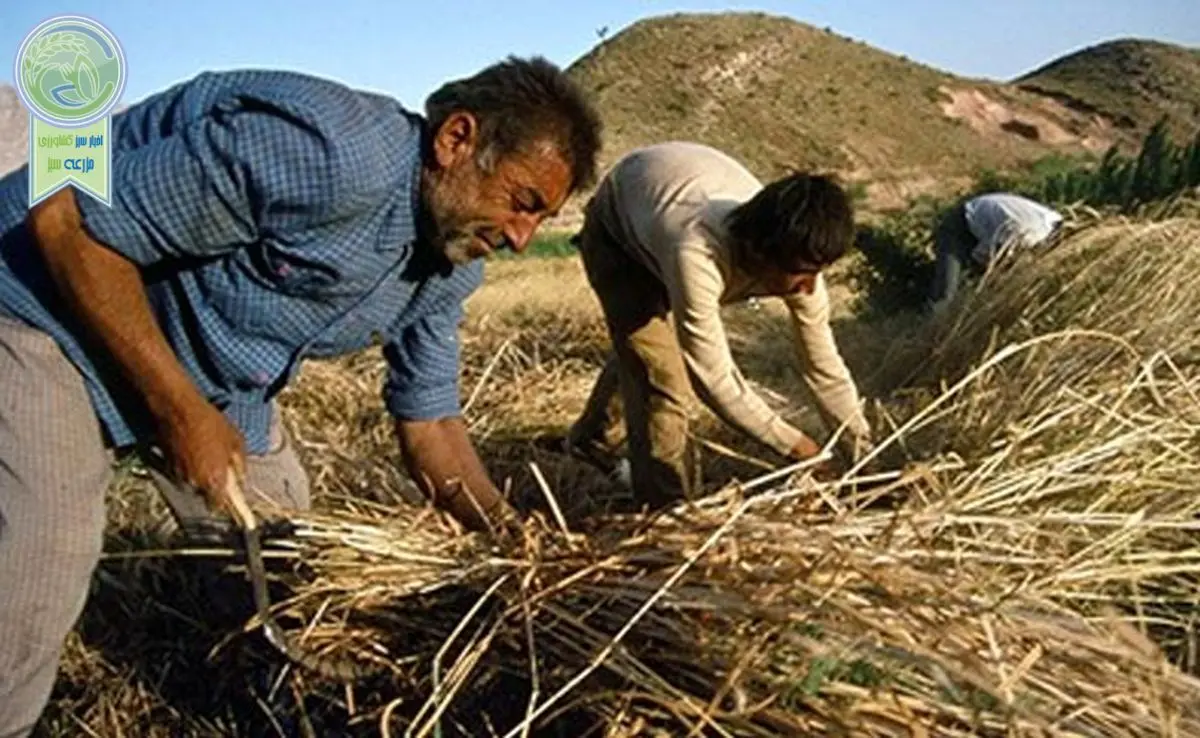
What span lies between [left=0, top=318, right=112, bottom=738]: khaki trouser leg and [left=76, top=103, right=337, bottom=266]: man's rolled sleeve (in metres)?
0.28

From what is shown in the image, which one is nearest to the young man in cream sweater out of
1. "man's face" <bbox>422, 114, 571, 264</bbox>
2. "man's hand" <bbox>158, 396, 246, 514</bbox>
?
"man's face" <bbox>422, 114, 571, 264</bbox>

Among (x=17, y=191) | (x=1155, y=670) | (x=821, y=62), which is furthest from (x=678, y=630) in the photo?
(x=821, y=62)

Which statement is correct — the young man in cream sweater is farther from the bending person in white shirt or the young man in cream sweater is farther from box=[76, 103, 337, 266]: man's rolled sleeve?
the bending person in white shirt

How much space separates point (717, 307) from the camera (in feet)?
10.7

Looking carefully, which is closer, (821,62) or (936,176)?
(936,176)

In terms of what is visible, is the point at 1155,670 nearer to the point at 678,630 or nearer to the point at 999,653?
the point at 999,653

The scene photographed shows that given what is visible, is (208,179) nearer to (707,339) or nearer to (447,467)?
(447,467)

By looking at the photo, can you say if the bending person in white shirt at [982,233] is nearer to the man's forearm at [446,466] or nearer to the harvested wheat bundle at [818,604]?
the harvested wheat bundle at [818,604]

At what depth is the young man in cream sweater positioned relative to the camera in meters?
3.10

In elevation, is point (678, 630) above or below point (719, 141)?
above

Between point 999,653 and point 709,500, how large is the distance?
0.59m

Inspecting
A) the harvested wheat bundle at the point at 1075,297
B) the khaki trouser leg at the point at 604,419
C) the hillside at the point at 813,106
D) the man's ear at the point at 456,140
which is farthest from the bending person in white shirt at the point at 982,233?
the hillside at the point at 813,106

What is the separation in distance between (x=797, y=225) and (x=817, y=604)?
144 cm

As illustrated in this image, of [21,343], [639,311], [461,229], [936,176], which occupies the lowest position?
[936,176]
